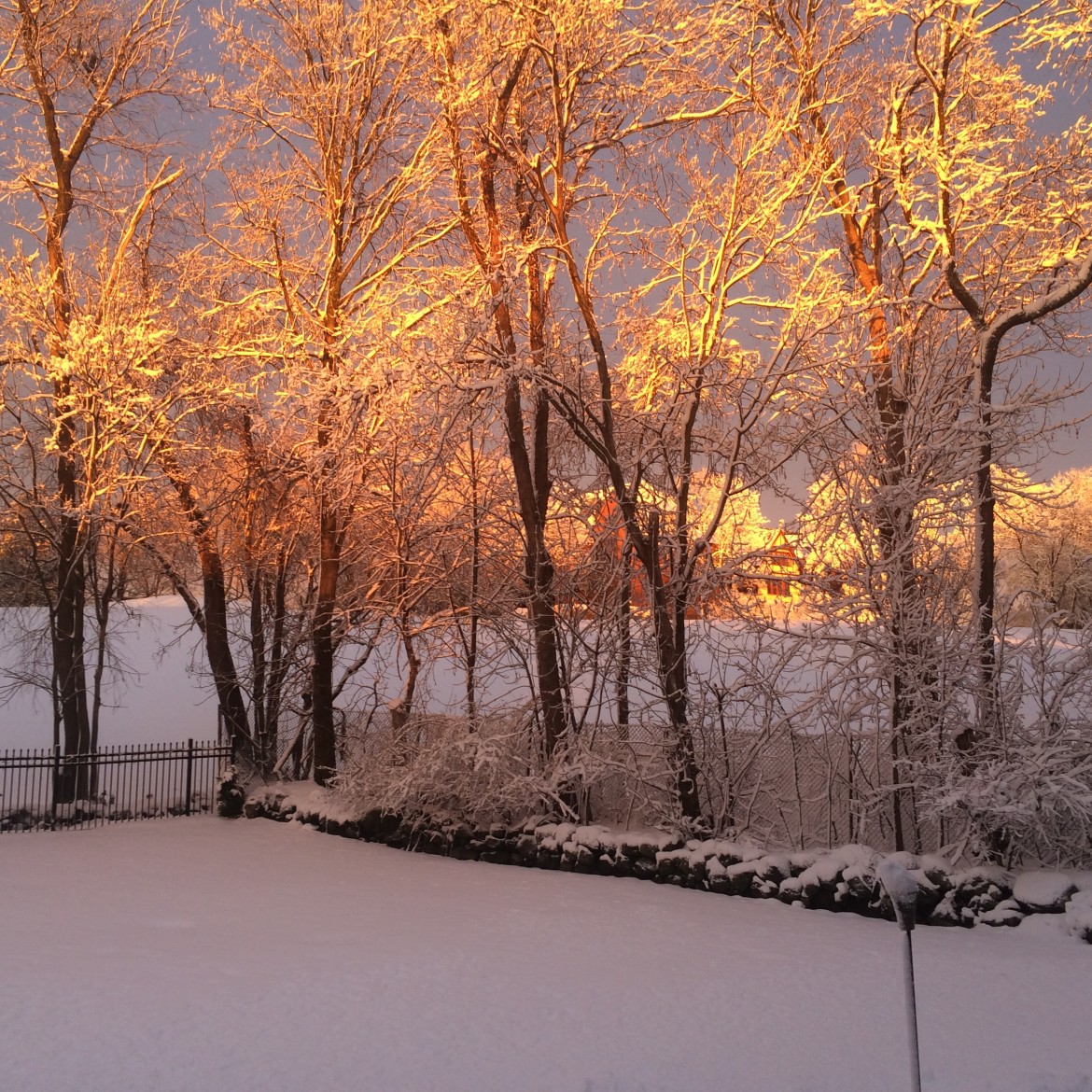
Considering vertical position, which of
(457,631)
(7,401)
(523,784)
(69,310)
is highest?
(69,310)

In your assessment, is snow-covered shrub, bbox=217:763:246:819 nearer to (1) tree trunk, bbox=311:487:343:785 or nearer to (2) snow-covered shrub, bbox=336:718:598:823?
(1) tree trunk, bbox=311:487:343:785

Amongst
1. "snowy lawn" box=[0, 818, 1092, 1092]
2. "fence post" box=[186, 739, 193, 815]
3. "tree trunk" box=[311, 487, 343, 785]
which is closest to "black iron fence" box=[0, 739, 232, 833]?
"fence post" box=[186, 739, 193, 815]

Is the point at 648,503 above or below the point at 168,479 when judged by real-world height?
below

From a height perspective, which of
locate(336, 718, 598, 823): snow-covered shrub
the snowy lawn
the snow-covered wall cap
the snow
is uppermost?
the snow-covered wall cap

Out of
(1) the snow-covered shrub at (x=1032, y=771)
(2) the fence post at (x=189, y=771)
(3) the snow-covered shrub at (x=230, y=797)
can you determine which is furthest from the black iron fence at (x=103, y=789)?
(1) the snow-covered shrub at (x=1032, y=771)

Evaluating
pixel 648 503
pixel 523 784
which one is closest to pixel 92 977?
pixel 523 784

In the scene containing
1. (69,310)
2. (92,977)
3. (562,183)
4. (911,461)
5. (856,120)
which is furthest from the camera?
(69,310)

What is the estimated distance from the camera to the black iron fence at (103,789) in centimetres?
1738

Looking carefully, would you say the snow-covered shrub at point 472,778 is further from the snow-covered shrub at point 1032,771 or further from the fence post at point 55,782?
the fence post at point 55,782

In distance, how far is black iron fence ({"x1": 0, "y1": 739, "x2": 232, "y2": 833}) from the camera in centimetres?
1738

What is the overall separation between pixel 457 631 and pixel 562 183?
21.7ft

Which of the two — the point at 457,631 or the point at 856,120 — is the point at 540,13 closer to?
the point at 856,120

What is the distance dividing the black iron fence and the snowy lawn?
6393 millimetres

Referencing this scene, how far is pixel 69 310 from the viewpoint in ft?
59.9
